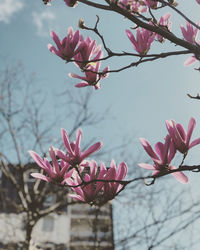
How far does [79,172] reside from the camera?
2.79ft

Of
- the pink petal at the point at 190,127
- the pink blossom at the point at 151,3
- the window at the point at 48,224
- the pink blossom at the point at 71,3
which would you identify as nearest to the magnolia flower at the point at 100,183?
the pink petal at the point at 190,127

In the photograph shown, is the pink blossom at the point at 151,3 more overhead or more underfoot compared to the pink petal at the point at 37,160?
more overhead

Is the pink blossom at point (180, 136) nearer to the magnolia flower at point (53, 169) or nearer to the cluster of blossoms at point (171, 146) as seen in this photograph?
the cluster of blossoms at point (171, 146)

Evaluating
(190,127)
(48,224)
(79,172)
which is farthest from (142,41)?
(48,224)

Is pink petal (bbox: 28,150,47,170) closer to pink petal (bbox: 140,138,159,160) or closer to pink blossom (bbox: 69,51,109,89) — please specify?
pink petal (bbox: 140,138,159,160)

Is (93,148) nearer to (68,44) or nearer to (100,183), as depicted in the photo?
(100,183)

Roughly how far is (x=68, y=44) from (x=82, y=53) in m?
0.07

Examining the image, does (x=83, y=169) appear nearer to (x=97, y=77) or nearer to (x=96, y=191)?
(x=96, y=191)

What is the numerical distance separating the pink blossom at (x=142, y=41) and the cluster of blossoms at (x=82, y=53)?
0.16 m

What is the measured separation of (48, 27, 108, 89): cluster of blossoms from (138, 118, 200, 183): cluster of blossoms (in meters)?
0.43

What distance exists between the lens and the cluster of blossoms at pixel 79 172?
2.73ft

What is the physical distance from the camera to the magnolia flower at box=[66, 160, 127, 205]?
84cm

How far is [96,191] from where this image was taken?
0.86m

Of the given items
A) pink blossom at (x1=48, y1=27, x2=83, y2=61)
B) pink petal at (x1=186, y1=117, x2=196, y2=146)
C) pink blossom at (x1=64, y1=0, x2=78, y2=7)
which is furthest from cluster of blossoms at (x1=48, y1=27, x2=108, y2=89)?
pink petal at (x1=186, y1=117, x2=196, y2=146)
